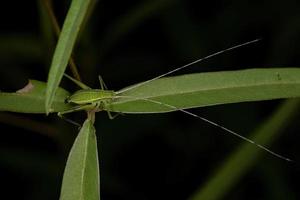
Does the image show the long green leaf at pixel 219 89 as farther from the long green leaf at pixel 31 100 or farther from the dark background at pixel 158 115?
the dark background at pixel 158 115

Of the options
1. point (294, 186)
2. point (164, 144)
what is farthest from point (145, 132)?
point (294, 186)

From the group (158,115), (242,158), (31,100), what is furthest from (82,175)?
(158,115)

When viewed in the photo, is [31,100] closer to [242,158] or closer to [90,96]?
[90,96]

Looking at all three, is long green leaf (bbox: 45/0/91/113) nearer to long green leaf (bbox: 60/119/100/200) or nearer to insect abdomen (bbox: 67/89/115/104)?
long green leaf (bbox: 60/119/100/200)

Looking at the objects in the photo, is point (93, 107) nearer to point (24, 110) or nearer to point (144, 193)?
point (24, 110)

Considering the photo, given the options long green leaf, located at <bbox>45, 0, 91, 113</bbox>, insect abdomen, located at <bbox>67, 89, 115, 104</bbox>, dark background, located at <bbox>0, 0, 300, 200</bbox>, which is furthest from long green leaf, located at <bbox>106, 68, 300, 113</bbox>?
dark background, located at <bbox>0, 0, 300, 200</bbox>

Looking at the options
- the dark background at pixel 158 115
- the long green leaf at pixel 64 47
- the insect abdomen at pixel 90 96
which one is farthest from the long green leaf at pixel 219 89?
the dark background at pixel 158 115
